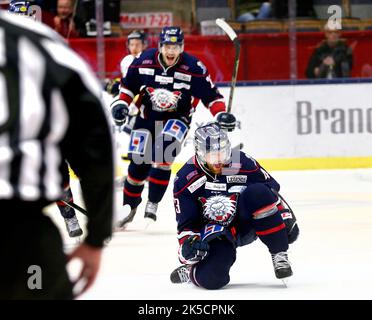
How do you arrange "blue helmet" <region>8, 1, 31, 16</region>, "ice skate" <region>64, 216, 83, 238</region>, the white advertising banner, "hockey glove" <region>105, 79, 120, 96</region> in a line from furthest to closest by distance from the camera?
the white advertising banner
"hockey glove" <region>105, 79, 120, 96</region>
"blue helmet" <region>8, 1, 31, 16</region>
"ice skate" <region>64, 216, 83, 238</region>

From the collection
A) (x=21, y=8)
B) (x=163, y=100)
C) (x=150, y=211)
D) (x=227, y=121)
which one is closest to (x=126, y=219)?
(x=150, y=211)

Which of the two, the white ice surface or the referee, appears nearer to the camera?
the referee

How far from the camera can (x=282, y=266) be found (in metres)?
4.91

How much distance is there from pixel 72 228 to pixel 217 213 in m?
1.65

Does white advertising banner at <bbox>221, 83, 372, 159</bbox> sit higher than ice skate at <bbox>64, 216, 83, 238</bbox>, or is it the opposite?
ice skate at <bbox>64, 216, 83, 238</bbox>

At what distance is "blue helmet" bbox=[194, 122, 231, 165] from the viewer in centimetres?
498

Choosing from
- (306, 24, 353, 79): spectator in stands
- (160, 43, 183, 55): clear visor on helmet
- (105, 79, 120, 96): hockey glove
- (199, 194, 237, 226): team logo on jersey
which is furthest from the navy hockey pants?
(306, 24, 353, 79): spectator in stands

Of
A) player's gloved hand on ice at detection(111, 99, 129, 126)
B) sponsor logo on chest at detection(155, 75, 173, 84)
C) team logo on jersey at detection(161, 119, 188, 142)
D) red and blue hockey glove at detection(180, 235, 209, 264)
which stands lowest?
team logo on jersey at detection(161, 119, 188, 142)

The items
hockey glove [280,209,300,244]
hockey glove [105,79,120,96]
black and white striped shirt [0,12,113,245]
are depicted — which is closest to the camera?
black and white striped shirt [0,12,113,245]

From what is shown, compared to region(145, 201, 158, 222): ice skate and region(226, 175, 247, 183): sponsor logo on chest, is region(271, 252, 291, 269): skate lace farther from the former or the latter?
region(145, 201, 158, 222): ice skate

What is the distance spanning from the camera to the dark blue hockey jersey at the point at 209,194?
4.94 m

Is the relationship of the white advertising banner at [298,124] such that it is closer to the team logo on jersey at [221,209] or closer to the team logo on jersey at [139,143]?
the team logo on jersey at [139,143]

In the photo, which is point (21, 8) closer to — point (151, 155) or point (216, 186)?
point (151, 155)

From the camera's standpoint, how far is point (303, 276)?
17.4ft
